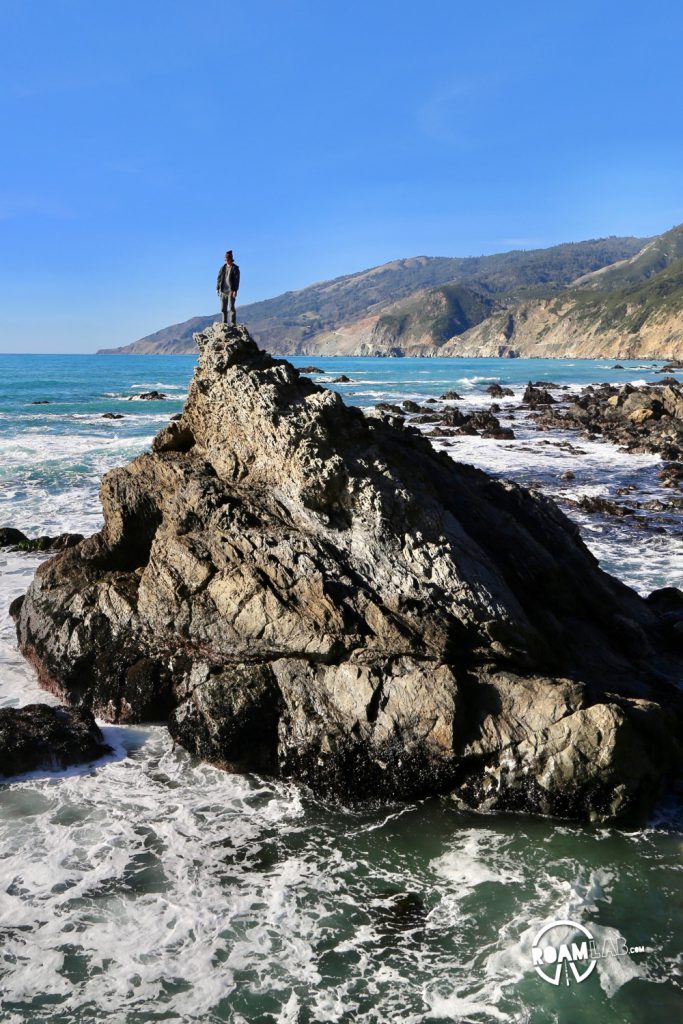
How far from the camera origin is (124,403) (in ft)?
198

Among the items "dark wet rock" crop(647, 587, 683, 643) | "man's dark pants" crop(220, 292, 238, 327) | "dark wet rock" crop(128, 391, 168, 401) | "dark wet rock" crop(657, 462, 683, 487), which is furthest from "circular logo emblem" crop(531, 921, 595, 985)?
"dark wet rock" crop(128, 391, 168, 401)

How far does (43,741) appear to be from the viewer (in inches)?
329

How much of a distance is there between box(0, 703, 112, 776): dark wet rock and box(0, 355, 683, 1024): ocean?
0.19 metres

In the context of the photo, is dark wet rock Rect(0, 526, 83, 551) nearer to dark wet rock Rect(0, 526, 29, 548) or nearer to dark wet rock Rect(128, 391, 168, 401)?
dark wet rock Rect(0, 526, 29, 548)

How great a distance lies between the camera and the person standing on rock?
499 inches

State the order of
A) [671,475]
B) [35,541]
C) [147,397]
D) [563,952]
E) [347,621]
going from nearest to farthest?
1. [563,952]
2. [347,621]
3. [35,541]
4. [671,475]
5. [147,397]

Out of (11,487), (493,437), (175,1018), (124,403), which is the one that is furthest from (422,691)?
(124,403)

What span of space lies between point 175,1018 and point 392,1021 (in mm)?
1600

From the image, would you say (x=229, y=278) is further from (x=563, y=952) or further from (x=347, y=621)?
(x=563, y=952)

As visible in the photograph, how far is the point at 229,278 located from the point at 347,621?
24.1ft

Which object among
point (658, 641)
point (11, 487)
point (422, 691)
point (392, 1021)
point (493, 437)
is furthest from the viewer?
point (493, 437)

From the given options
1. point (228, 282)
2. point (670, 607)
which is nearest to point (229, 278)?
point (228, 282)

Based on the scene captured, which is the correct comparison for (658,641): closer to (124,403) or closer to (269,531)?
(269,531)

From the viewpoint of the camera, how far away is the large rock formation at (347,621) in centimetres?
765
